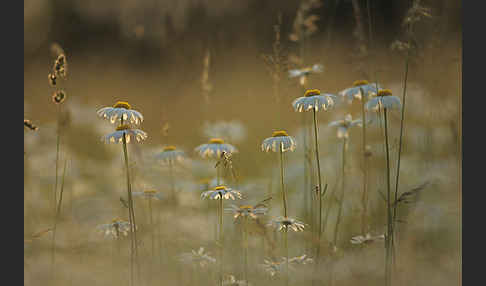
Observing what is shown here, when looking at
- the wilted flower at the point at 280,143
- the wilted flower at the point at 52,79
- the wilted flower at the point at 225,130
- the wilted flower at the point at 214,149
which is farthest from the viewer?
the wilted flower at the point at 225,130

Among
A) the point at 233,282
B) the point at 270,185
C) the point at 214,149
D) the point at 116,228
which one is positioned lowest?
the point at 233,282

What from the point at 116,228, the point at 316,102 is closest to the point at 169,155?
the point at 116,228

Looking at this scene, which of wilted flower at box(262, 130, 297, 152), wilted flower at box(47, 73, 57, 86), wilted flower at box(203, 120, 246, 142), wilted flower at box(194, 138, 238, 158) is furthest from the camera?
wilted flower at box(203, 120, 246, 142)

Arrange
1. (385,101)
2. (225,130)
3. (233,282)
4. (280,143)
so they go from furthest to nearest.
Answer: (225,130) → (385,101) → (280,143) → (233,282)

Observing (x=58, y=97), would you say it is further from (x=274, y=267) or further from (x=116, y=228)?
(x=274, y=267)

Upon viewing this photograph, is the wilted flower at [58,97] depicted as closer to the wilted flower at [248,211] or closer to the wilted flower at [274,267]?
the wilted flower at [248,211]

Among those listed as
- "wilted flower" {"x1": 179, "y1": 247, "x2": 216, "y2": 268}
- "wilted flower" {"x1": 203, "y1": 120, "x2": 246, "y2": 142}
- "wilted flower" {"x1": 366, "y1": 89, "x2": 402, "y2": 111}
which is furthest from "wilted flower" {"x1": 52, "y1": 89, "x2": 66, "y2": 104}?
"wilted flower" {"x1": 366, "y1": 89, "x2": 402, "y2": 111}

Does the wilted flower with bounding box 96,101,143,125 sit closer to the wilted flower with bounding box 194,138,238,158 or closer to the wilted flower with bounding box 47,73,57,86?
the wilted flower with bounding box 47,73,57,86

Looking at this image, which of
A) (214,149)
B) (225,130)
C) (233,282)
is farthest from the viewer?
(225,130)

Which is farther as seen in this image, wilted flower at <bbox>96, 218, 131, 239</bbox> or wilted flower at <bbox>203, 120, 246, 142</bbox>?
wilted flower at <bbox>203, 120, 246, 142</bbox>

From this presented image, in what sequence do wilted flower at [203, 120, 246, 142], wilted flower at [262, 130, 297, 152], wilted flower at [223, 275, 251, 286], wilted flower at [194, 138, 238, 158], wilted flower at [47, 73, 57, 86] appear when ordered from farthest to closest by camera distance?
1. wilted flower at [203, 120, 246, 142]
2. wilted flower at [194, 138, 238, 158]
3. wilted flower at [47, 73, 57, 86]
4. wilted flower at [262, 130, 297, 152]
5. wilted flower at [223, 275, 251, 286]

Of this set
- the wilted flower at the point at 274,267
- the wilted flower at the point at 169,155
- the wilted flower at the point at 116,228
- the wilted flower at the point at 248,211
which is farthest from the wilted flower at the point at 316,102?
the wilted flower at the point at 116,228

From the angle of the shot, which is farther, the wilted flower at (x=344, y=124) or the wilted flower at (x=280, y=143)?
the wilted flower at (x=344, y=124)

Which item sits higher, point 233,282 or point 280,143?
point 280,143
